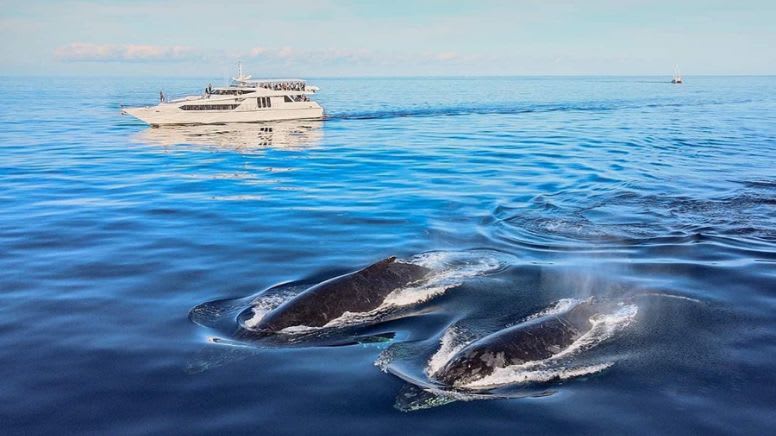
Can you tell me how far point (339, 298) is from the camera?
42.9ft

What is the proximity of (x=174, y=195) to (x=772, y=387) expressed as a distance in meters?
22.7

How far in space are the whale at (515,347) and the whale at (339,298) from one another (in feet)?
9.98

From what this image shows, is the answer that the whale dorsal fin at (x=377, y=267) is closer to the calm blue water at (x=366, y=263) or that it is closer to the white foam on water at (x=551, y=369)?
the calm blue water at (x=366, y=263)

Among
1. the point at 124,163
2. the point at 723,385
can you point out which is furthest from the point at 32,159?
the point at 723,385

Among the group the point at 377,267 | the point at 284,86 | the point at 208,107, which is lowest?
the point at 377,267

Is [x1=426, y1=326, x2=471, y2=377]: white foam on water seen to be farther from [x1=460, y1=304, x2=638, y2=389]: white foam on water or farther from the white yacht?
the white yacht

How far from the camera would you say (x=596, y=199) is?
24.4 meters

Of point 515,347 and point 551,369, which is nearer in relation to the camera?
point 551,369

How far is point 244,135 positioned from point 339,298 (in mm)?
43172

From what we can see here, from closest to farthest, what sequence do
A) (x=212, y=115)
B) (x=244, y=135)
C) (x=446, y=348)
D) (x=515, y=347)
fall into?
1. (x=515, y=347)
2. (x=446, y=348)
3. (x=244, y=135)
4. (x=212, y=115)

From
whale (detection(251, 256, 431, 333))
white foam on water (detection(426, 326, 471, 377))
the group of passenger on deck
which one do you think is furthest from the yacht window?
white foam on water (detection(426, 326, 471, 377))

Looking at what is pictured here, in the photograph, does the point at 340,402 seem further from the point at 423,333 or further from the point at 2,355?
the point at 2,355

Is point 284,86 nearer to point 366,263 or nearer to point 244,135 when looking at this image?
point 244,135

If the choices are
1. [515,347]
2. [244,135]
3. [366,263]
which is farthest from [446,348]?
[244,135]
